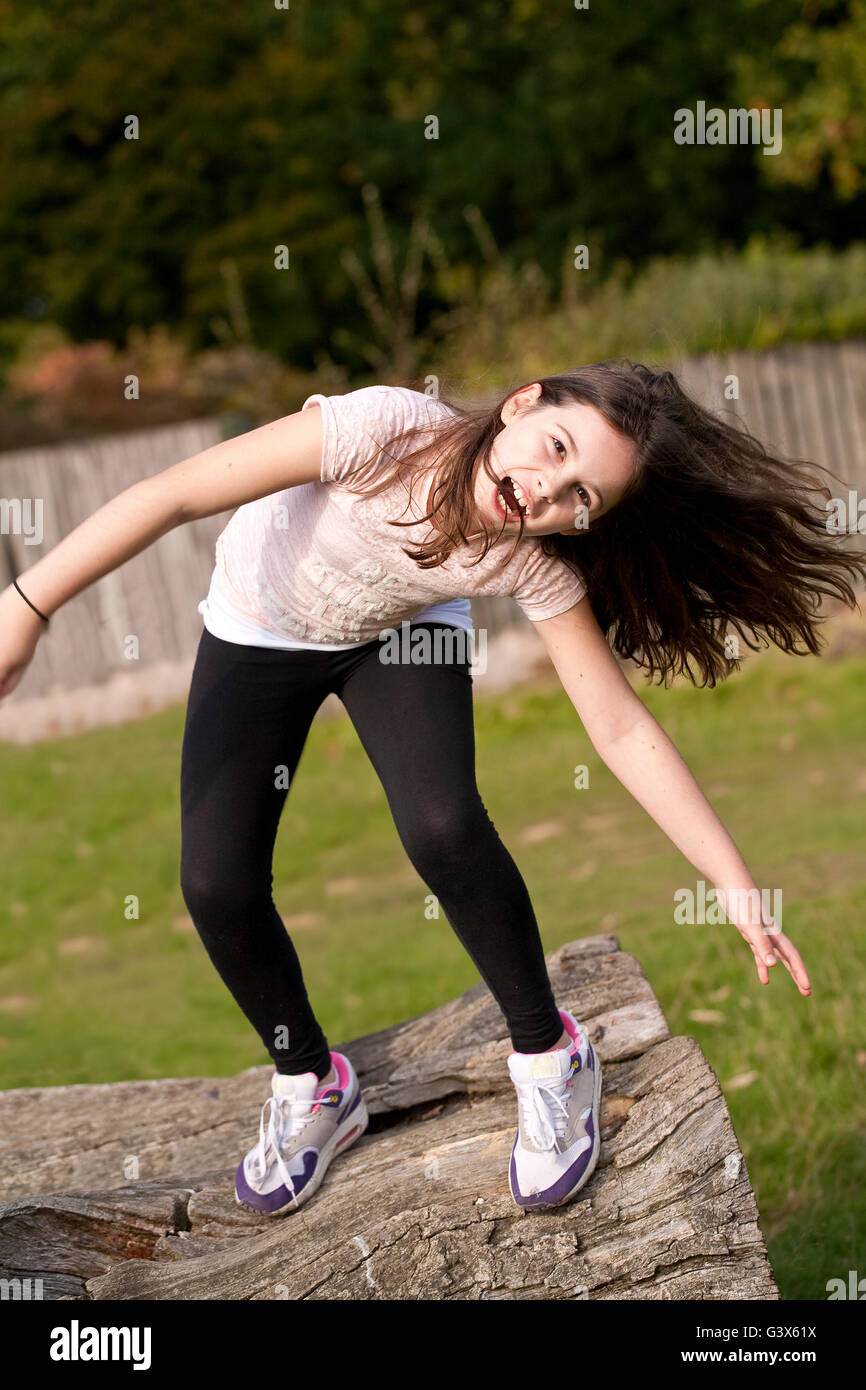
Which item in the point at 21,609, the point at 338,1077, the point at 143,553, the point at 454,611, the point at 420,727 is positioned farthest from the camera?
the point at 143,553

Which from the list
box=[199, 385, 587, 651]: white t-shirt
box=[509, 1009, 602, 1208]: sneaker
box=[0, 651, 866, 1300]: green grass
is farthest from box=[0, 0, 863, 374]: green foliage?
box=[509, 1009, 602, 1208]: sneaker

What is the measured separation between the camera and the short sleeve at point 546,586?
285 cm

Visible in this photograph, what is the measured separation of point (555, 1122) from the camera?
2.79 meters

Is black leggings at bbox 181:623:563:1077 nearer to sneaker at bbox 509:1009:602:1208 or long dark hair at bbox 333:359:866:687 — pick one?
sneaker at bbox 509:1009:602:1208

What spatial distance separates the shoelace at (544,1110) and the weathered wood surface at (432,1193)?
0.44ft

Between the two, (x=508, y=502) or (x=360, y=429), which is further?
(x=360, y=429)

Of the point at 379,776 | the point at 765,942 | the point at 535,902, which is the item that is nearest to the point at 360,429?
the point at 379,776

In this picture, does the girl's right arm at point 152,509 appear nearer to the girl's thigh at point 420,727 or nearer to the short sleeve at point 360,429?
the short sleeve at point 360,429

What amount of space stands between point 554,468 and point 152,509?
2.42 ft

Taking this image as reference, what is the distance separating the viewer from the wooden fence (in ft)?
33.4

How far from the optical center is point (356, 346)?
1692cm

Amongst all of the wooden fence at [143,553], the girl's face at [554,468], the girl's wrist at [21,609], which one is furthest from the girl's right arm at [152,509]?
the wooden fence at [143,553]

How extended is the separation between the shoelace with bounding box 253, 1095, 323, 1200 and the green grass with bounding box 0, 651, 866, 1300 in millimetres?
1219

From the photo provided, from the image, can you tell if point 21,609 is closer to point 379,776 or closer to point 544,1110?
point 379,776
